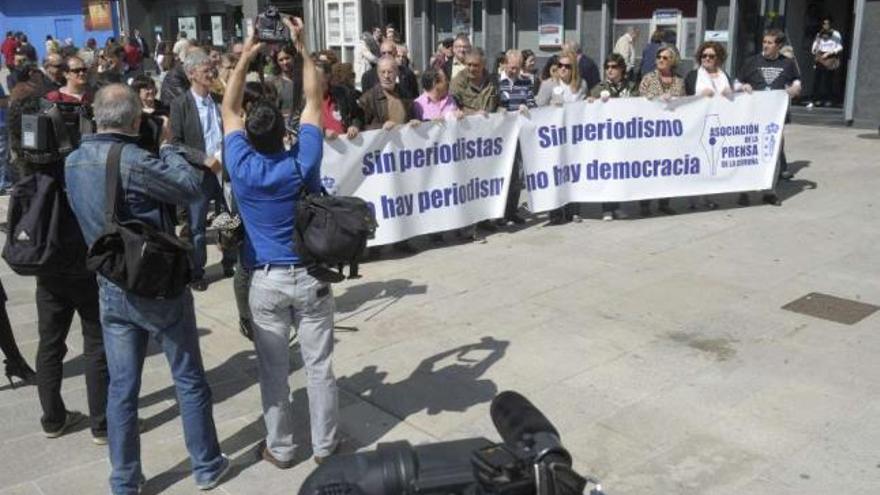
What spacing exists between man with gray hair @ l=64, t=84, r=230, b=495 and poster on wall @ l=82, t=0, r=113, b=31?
3404 cm

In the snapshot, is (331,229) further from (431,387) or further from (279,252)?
(431,387)

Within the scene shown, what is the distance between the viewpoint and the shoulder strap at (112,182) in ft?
11.5

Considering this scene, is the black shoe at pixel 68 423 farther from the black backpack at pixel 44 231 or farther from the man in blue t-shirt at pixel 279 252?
the man in blue t-shirt at pixel 279 252

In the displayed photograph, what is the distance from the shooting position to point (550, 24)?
56.9 feet

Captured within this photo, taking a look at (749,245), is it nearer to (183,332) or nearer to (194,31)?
(183,332)

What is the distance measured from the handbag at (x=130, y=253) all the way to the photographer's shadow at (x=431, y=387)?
1325mm

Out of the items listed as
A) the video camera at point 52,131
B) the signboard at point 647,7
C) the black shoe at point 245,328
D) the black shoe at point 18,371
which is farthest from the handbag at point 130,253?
the signboard at point 647,7

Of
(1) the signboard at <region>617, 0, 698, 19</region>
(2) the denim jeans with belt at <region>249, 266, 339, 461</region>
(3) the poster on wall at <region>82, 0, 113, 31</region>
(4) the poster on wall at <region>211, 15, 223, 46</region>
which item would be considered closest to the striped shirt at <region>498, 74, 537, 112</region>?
(2) the denim jeans with belt at <region>249, 266, 339, 461</region>

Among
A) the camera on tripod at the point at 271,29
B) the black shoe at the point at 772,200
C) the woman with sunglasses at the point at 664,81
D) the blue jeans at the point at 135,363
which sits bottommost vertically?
the black shoe at the point at 772,200

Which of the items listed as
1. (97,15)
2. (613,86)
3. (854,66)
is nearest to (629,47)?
(854,66)

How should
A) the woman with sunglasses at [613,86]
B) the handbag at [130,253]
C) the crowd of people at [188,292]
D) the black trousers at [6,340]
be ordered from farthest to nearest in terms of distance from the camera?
the woman with sunglasses at [613,86], the black trousers at [6,340], the crowd of people at [188,292], the handbag at [130,253]

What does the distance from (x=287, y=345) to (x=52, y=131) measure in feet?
5.10

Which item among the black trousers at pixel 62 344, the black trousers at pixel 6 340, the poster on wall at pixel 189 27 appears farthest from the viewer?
the poster on wall at pixel 189 27

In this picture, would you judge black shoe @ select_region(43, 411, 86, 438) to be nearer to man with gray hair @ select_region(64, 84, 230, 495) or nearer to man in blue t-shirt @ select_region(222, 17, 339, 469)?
man with gray hair @ select_region(64, 84, 230, 495)
